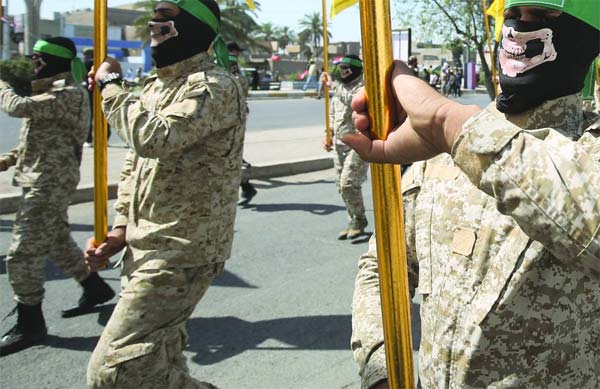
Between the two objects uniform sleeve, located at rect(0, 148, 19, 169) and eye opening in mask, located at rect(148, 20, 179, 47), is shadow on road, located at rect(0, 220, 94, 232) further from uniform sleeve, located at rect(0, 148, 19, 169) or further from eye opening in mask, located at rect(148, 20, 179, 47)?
eye opening in mask, located at rect(148, 20, 179, 47)

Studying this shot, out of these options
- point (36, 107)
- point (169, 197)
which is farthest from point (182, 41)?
point (36, 107)

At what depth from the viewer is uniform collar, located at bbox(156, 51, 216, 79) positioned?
320 cm

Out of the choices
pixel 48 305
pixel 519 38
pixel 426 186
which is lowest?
pixel 48 305

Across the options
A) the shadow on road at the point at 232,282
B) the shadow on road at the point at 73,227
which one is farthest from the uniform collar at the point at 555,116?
the shadow on road at the point at 73,227

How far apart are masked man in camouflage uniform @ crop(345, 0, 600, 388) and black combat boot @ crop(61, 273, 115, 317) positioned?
3.61 metres

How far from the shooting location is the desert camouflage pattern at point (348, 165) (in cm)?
747

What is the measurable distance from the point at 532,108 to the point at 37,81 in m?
4.13

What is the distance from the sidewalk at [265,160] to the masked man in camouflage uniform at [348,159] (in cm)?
282

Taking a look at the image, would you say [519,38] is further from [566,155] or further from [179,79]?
[179,79]

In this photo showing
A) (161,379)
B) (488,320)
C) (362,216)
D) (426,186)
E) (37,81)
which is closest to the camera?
(488,320)

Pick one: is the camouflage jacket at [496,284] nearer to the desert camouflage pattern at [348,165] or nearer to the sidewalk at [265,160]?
the desert camouflage pattern at [348,165]

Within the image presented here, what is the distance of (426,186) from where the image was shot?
173 cm

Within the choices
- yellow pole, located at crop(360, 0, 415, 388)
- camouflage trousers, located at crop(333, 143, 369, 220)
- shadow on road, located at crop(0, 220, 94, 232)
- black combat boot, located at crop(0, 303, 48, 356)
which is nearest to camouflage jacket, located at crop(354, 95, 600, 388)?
yellow pole, located at crop(360, 0, 415, 388)

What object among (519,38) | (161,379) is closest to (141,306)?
(161,379)
